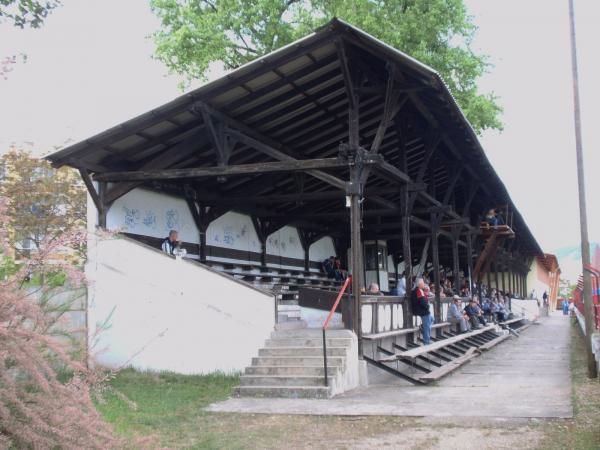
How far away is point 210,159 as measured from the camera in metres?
14.8

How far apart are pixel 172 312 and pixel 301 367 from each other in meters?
2.79

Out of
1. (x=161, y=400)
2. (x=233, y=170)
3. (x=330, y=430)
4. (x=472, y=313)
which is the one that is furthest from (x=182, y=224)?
(x=472, y=313)

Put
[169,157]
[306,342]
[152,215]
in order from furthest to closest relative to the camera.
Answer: [152,215] → [169,157] → [306,342]

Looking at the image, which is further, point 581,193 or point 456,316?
point 456,316

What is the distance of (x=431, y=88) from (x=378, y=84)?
42.9 inches

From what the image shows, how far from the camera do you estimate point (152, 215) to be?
572 inches

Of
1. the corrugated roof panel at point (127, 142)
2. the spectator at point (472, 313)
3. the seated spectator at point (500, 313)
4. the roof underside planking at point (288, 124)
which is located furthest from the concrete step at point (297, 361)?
the seated spectator at point (500, 313)

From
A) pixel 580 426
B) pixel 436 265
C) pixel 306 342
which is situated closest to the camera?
pixel 580 426

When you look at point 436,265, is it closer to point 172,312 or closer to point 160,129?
point 172,312

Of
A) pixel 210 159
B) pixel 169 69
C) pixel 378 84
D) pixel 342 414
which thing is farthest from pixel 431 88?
pixel 169 69

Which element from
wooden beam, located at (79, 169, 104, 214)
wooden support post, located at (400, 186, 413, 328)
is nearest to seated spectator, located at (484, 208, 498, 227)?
wooden support post, located at (400, 186, 413, 328)

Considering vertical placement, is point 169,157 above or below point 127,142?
below

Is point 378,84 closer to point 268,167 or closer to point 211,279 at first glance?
point 268,167

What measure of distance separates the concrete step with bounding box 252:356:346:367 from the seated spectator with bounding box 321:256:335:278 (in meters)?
11.5
